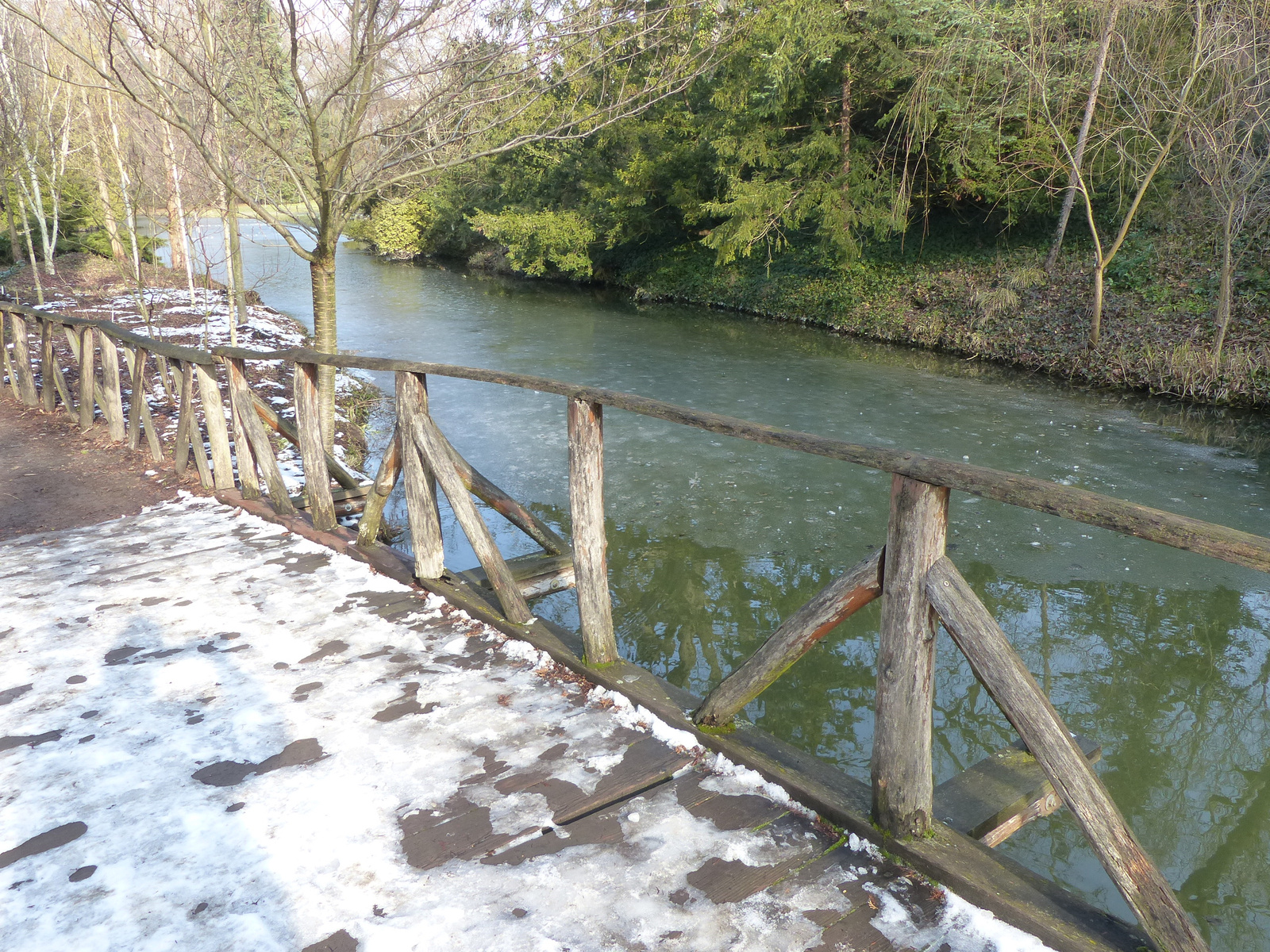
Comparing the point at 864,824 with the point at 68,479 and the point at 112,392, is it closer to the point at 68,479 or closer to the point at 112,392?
the point at 68,479

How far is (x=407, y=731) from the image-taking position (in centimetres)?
303

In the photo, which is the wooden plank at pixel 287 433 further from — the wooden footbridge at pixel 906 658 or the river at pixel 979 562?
the wooden footbridge at pixel 906 658

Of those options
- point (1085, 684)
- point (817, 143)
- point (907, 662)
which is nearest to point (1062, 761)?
point (907, 662)

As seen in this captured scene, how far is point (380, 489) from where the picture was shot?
15.0 feet

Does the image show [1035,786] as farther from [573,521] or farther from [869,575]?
[573,521]

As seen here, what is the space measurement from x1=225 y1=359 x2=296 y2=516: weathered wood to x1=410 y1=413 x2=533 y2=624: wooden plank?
1.79 metres

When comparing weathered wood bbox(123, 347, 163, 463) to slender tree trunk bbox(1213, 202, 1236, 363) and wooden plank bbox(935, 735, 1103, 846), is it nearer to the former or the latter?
wooden plank bbox(935, 735, 1103, 846)

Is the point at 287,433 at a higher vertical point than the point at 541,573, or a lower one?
higher

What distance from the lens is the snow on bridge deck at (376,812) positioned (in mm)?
2145

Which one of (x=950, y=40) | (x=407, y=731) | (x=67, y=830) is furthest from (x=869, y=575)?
(x=950, y=40)

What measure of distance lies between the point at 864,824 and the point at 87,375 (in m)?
8.10

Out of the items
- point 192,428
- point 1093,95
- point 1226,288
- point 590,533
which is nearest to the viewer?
point 590,533

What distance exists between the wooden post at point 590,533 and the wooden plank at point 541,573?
140 centimetres

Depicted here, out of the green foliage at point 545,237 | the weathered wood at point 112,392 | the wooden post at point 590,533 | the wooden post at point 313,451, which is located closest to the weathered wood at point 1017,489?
the wooden post at point 590,533
